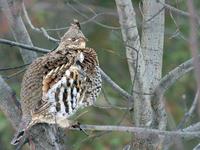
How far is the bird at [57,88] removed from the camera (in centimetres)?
429

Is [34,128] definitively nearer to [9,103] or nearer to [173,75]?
[9,103]

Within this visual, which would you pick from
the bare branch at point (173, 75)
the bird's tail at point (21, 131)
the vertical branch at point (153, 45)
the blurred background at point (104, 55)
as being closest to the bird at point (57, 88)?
the bird's tail at point (21, 131)

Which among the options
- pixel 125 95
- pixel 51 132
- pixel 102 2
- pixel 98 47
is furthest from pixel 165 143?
pixel 102 2

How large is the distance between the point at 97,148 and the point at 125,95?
170 inches

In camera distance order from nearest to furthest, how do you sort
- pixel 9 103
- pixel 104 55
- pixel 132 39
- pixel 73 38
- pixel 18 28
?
1. pixel 132 39
2. pixel 9 103
3. pixel 18 28
4. pixel 73 38
5. pixel 104 55

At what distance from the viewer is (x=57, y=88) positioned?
4293mm

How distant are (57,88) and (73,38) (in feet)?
1.84

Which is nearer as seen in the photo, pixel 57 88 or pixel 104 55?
pixel 57 88

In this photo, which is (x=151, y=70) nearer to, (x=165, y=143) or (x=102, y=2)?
(x=165, y=143)

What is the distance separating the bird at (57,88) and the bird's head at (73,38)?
120mm

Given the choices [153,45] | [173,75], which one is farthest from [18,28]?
[173,75]

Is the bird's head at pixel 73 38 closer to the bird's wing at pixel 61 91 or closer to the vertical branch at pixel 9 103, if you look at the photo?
the bird's wing at pixel 61 91

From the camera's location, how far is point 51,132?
4398 millimetres

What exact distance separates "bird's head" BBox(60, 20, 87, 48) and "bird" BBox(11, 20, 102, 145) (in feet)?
0.39
